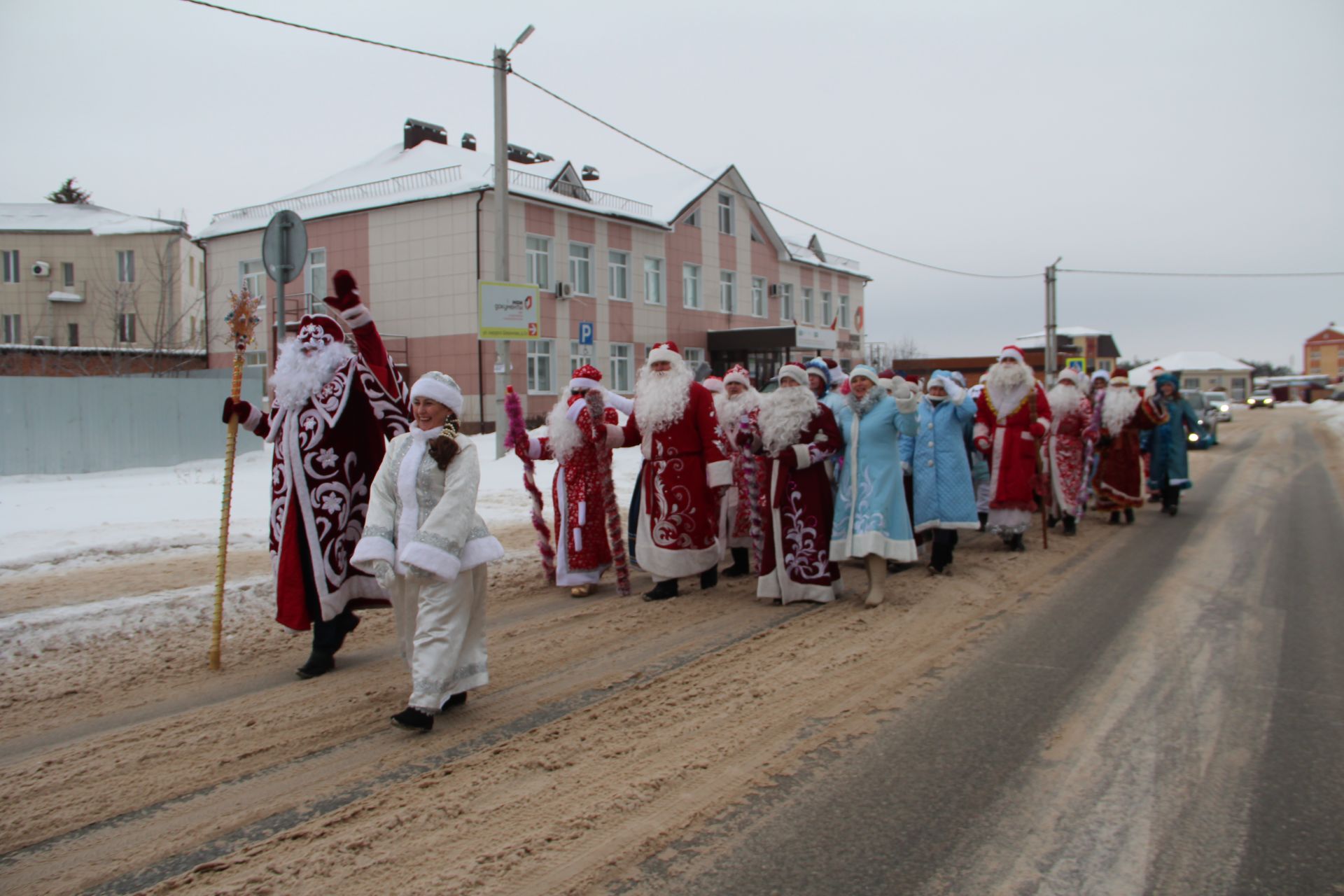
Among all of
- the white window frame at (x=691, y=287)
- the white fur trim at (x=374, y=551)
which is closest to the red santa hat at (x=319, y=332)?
the white fur trim at (x=374, y=551)

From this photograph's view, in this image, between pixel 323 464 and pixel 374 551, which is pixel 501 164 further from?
pixel 374 551

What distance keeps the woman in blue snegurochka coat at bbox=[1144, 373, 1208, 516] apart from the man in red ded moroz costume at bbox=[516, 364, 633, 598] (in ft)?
28.7

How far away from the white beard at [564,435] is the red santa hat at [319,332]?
7.74 feet

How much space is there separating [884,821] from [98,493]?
1121 centimetres

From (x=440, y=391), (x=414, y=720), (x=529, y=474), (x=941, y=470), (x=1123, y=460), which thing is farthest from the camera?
(x=1123, y=460)

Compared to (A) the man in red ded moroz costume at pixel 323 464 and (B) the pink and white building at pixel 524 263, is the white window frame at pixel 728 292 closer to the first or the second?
(B) the pink and white building at pixel 524 263

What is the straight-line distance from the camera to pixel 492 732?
4.44 meters

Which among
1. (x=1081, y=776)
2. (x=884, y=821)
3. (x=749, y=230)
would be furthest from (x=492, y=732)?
(x=749, y=230)

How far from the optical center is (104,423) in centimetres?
1434

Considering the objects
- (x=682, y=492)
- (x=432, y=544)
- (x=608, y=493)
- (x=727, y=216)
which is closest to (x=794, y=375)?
(x=682, y=492)

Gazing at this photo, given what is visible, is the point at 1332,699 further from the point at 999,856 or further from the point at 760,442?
the point at 760,442

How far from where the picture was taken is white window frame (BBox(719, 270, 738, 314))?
3562cm

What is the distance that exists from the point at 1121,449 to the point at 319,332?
33.8 feet

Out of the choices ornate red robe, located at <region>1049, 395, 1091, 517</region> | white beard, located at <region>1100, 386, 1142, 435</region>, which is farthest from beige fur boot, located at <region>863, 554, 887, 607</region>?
white beard, located at <region>1100, 386, 1142, 435</region>
